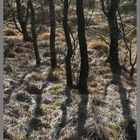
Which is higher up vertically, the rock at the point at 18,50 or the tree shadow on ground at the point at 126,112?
the rock at the point at 18,50

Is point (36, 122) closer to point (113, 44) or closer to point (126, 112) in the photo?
point (126, 112)

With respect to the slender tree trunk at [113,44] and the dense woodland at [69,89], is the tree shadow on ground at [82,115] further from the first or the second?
the slender tree trunk at [113,44]

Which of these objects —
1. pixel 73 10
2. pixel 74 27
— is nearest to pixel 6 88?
pixel 74 27

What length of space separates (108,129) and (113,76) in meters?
5.08

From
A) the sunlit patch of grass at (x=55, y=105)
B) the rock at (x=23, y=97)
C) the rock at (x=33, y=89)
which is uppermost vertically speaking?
the rock at (x=33, y=89)

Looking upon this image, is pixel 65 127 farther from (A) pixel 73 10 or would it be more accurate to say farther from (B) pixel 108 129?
(A) pixel 73 10

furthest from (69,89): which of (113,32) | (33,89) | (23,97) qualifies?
(113,32)

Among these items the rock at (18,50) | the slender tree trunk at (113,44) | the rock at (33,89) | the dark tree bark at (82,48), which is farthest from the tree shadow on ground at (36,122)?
the rock at (18,50)

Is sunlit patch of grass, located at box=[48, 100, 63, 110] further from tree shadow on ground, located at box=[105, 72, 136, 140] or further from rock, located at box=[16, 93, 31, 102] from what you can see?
tree shadow on ground, located at box=[105, 72, 136, 140]

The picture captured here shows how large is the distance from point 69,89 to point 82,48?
1.48 m

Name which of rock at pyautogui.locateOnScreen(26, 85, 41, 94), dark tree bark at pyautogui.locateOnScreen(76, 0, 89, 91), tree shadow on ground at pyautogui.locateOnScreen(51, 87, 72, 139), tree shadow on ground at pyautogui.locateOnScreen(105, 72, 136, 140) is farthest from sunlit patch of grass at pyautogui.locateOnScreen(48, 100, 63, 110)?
tree shadow on ground at pyautogui.locateOnScreen(105, 72, 136, 140)

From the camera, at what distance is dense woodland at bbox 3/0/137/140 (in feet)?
40.1

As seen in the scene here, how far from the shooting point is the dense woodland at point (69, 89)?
12.2m

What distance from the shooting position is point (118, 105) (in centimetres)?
1428
